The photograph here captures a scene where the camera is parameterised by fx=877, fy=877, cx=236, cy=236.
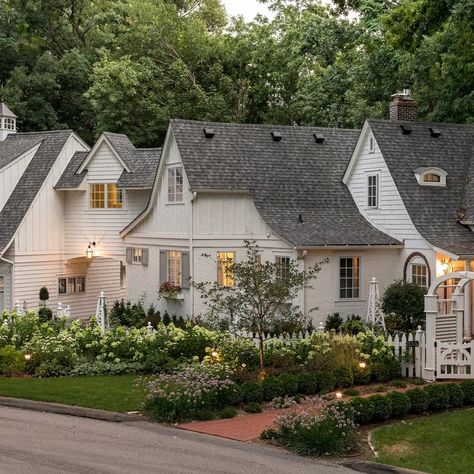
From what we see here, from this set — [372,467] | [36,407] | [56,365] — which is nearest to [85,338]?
[56,365]

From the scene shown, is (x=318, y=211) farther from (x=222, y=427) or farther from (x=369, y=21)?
(x=222, y=427)

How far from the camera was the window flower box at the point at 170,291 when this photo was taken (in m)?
28.9

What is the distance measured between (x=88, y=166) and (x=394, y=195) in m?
12.4

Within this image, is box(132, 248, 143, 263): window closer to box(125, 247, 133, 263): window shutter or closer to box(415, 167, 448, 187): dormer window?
box(125, 247, 133, 263): window shutter

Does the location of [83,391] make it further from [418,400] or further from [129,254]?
[129,254]

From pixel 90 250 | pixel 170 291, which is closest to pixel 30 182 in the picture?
pixel 90 250

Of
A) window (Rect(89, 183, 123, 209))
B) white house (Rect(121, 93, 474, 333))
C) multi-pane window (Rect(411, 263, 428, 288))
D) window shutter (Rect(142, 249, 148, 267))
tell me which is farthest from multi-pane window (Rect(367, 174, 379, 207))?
window (Rect(89, 183, 123, 209))

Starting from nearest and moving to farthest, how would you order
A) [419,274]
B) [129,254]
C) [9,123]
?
1. [419,274]
2. [129,254]
3. [9,123]

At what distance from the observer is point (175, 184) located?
29516 mm

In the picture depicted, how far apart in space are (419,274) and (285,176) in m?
5.69

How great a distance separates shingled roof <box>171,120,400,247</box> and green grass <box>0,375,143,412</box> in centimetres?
921

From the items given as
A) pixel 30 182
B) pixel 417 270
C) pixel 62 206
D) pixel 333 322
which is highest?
pixel 30 182

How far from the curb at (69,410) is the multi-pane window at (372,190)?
590 inches

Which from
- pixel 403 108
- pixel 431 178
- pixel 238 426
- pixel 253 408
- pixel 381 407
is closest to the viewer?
pixel 238 426
